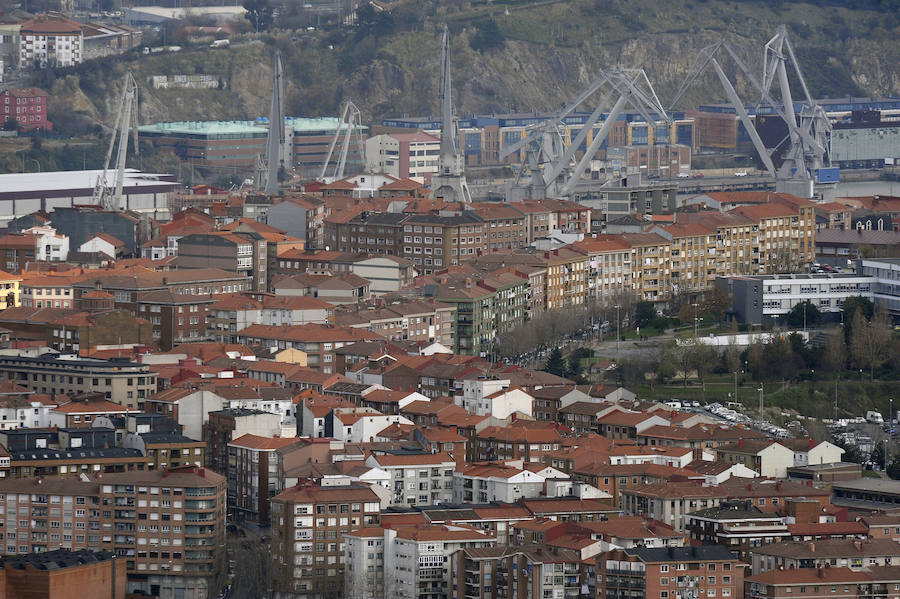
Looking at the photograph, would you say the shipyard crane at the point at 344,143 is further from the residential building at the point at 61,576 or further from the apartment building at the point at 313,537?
the residential building at the point at 61,576

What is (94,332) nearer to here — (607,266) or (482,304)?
(482,304)

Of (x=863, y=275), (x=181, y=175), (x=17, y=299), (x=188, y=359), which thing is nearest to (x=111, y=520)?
(x=188, y=359)

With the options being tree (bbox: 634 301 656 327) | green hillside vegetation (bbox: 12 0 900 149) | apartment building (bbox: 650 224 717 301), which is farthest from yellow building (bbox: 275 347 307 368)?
green hillside vegetation (bbox: 12 0 900 149)

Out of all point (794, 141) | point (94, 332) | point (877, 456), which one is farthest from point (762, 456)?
point (794, 141)

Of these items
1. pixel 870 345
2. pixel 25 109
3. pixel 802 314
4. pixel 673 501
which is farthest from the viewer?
pixel 25 109

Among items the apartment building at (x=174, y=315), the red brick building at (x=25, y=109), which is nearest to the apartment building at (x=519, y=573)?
the apartment building at (x=174, y=315)

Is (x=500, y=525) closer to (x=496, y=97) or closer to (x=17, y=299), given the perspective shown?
(x=17, y=299)
